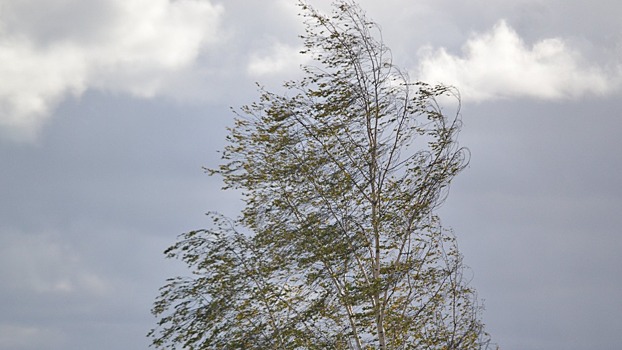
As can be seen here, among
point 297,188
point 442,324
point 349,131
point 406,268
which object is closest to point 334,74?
point 349,131

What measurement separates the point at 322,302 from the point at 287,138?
368 cm

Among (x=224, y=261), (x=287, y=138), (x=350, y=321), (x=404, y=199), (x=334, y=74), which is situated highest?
(x=334, y=74)

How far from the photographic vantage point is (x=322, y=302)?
1883 centimetres

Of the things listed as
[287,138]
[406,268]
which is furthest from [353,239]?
[287,138]

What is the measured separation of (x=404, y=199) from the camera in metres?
19.4

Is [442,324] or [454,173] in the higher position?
[454,173]

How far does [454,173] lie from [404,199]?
131cm

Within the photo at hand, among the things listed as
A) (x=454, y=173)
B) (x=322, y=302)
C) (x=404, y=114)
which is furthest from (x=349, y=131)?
Answer: (x=322, y=302)

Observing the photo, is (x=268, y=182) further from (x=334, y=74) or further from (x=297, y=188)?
(x=334, y=74)

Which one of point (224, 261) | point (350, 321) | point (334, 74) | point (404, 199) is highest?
point (334, 74)

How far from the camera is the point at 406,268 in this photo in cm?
1908

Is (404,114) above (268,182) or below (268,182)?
above

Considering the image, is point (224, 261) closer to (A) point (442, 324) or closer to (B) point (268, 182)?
(B) point (268, 182)

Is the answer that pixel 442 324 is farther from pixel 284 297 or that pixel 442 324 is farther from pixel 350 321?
pixel 284 297
